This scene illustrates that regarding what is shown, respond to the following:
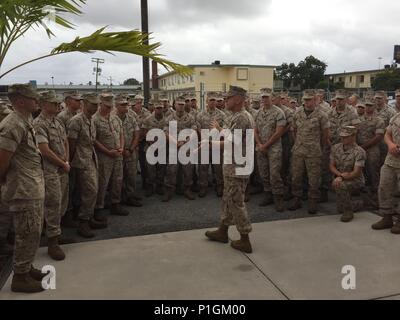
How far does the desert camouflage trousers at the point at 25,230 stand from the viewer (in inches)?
132

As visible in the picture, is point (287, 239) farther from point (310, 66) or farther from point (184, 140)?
point (310, 66)

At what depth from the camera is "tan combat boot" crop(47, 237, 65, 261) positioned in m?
4.10

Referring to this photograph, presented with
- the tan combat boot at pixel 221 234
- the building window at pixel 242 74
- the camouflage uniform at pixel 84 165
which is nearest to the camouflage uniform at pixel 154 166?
the camouflage uniform at pixel 84 165

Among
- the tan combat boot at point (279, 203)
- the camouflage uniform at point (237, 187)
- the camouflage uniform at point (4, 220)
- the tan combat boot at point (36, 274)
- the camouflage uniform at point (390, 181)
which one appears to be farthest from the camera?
the tan combat boot at point (279, 203)

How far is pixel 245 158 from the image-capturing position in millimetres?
4316

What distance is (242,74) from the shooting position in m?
37.9

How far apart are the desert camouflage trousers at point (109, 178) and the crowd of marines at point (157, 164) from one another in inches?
0.6

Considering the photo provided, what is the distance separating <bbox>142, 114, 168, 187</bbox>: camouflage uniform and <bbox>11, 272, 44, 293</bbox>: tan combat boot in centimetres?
362

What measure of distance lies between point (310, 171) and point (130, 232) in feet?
9.49

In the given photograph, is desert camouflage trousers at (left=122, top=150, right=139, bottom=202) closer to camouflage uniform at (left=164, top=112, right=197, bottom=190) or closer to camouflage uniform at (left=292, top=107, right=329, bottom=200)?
camouflage uniform at (left=164, top=112, right=197, bottom=190)

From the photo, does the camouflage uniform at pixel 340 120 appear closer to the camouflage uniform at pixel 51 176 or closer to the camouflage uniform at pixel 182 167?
the camouflage uniform at pixel 182 167

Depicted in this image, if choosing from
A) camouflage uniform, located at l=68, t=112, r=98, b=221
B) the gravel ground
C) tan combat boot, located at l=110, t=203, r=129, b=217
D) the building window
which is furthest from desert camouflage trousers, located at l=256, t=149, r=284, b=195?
the building window
